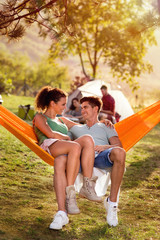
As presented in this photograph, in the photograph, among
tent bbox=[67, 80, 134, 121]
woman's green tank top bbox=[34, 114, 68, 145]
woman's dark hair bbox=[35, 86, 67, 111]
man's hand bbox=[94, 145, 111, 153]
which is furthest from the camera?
tent bbox=[67, 80, 134, 121]

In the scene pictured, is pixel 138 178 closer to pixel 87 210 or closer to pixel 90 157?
pixel 87 210

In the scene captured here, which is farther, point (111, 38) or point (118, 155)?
point (111, 38)

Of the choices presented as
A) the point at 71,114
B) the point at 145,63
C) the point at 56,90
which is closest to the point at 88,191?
the point at 56,90

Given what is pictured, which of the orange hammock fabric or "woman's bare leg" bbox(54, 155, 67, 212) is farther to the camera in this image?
the orange hammock fabric

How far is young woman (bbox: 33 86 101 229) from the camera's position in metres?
2.16

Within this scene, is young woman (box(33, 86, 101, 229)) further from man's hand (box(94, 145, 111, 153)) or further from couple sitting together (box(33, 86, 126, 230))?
man's hand (box(94, 145, 111, 153))

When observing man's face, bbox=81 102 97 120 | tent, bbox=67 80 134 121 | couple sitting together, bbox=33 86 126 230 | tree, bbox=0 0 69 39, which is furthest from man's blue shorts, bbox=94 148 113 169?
tent, bbox=67 80 134 121

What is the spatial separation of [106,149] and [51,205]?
72 centimetres

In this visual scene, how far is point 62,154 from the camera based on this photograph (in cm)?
229

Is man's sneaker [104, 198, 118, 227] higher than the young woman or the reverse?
the reverse

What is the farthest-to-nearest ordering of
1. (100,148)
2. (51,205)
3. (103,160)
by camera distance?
(51,205), (100,148), (103,160)

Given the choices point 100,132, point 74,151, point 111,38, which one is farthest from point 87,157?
point 111,38

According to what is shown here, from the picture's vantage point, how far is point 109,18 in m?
9.94

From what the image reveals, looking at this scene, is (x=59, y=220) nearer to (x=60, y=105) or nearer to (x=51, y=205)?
(x=51, y=205)
